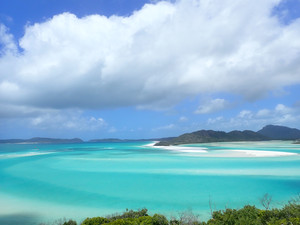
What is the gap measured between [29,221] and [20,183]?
891cm

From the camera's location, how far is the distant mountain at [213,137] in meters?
86.6

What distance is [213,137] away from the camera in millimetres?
100250

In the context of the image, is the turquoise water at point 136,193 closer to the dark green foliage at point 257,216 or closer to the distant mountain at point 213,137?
the dark green foliage at point 257,216

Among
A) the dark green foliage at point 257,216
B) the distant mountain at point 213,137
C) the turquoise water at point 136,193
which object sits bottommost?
the turquoise water at point 136,193

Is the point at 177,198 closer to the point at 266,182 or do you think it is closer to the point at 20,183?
the point at 266,182

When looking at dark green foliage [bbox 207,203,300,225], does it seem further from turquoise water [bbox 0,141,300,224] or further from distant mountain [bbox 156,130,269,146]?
distant mountain [bbox 156,130,269,146]

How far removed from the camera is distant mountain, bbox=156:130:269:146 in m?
86.6

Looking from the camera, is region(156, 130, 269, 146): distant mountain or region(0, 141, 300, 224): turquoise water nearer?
region(0, 141, 300, 224): turquoise water

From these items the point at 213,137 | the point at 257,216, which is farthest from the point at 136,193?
the point at 213,137

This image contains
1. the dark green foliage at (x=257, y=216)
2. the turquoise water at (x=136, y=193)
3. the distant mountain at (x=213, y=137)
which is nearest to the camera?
the dark green foliage at (x=257, y=216)

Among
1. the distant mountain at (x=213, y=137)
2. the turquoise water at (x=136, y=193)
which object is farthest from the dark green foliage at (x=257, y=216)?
the distant mountain at (x=213, y=137)

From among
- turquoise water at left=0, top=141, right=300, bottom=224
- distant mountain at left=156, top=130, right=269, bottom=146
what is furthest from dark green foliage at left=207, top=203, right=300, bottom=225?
distant mountain at left=156, top=130, right=269, bottom=146

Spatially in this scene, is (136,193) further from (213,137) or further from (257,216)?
(213,137)

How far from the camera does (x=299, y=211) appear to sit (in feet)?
18.7
